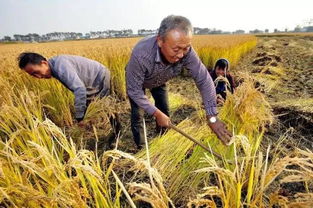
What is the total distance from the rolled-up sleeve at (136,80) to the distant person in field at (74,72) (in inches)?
21.2

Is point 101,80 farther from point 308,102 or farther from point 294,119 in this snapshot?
point 308,102

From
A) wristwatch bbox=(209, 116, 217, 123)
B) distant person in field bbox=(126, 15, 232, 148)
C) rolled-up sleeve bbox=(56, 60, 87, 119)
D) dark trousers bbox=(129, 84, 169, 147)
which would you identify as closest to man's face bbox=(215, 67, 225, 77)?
Answer: dark trousers bbox=(129, 84, 169, 147)

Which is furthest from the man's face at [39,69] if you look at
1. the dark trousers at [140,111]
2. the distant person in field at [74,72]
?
the dark trousers at [140,111]

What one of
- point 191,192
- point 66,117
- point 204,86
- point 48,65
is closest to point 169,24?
point 204,86

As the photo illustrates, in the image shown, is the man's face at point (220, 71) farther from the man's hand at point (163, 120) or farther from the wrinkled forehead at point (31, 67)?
the wrinkled forehead at point (31, 67)

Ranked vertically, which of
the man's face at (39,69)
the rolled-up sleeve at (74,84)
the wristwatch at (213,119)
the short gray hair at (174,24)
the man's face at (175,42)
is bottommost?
the wristwatch at (213,119)

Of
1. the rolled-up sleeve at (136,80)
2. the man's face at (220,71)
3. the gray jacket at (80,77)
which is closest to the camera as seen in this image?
the rolled-up sleeve at (136,80)

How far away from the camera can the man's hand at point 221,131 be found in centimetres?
187

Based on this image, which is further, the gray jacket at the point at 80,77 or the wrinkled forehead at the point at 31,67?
the gray jacket at the point at 80,77

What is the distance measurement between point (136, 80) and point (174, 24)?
595mm

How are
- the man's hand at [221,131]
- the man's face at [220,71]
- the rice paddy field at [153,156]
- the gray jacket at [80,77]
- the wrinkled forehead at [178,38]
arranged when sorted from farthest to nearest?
1. the man's face at [220,71]
2. the gray jacket at [80,77]
3. the man's hand at [221,131]
4. the wrinkled forehead at [178,38]
5. the rice paddy field at [153,156]

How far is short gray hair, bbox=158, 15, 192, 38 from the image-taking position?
5.45 ft

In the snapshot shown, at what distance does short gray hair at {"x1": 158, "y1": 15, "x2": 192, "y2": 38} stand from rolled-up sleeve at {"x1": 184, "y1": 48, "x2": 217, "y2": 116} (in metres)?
0.36

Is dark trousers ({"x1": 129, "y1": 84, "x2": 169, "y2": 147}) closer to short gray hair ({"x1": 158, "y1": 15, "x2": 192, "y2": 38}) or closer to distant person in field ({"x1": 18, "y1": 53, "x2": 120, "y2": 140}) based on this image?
distant person in field ({"x1": 18, "y1": 53, "x2": 120, "y2": 140})
